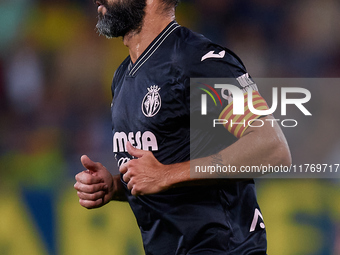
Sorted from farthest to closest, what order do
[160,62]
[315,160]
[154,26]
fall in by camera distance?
1. [315,160]
2. [154,26]
3. [160,62]

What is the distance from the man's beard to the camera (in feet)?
5.50

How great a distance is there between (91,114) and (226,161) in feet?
7.34

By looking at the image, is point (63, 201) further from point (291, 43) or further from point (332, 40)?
point (332, 40)

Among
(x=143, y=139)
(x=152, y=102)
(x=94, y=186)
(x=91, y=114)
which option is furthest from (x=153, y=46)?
(x=91, y=114)

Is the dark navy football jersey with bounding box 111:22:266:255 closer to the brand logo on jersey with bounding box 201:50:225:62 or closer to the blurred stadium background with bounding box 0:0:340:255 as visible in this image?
the brand logo on jersey with bounding box 201:50:225:62

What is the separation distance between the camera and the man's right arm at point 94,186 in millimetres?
1610

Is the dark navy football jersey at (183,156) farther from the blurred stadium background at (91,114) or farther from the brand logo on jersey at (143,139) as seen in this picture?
the blurred stadium background at (91,114)

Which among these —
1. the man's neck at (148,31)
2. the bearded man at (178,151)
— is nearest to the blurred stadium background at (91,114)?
the bearded man at (178,151)

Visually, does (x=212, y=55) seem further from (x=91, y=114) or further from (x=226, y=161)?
(x=91, y=114)

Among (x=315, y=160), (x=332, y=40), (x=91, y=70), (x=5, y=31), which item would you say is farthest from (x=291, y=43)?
(x=5, y=31)

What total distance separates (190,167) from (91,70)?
93.9 inches

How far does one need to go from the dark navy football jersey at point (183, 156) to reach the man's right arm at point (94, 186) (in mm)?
168

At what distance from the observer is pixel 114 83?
188 centimetres

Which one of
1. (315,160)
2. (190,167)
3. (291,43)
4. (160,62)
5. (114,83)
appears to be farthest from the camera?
(291,43)
